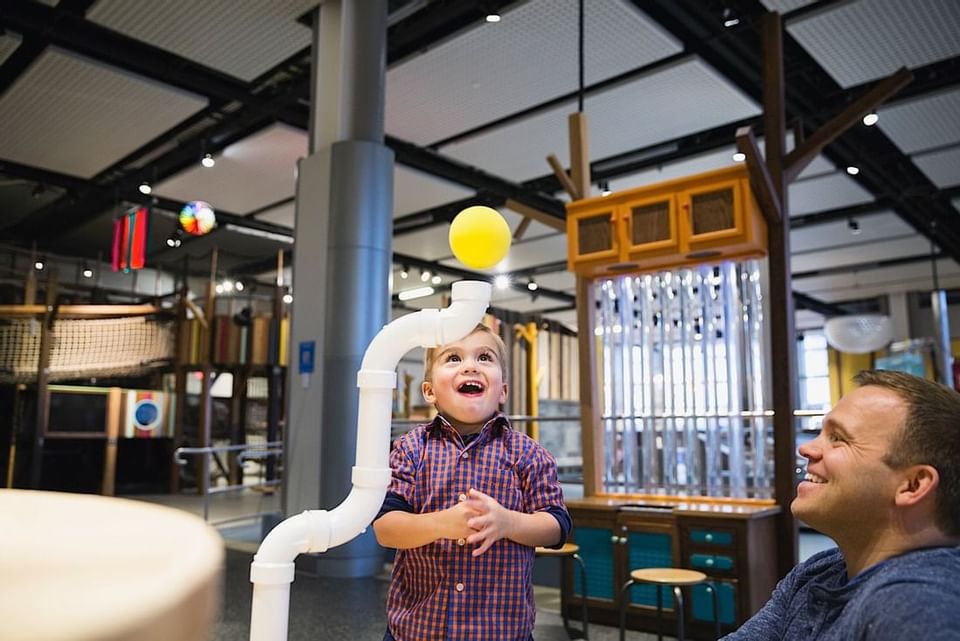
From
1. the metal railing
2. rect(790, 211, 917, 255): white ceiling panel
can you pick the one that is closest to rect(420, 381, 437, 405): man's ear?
the metal railing

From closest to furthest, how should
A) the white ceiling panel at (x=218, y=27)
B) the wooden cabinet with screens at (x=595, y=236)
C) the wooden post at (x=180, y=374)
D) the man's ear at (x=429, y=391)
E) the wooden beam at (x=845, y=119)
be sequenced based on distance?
the man's ear at (x=429, y=391) < the wooden beam at (x=845, y=119) < the wooden cabinet with screens at (x=595, y=236) < the white ceiling panel at (x=218, y=27) < the wooden post at (x=180, y=374)

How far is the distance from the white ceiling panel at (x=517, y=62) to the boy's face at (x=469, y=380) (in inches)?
187

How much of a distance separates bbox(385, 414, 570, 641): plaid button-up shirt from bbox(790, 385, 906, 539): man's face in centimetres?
60

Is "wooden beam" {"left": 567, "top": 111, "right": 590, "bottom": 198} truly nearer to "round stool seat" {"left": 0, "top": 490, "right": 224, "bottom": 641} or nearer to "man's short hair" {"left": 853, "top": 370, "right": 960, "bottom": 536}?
"man's short hair" {"left": 853, "top": 370, "right": 960, "bottom": 536}

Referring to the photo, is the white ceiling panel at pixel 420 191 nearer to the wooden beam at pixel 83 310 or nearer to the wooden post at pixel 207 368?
the wooden post at pixel 207 368

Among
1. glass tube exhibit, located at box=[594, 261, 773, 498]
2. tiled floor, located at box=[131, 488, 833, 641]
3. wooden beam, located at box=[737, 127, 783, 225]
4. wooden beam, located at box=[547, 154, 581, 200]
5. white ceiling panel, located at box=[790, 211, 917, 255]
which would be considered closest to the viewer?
wooden beam, located at box=[737, 127, 783, 225]

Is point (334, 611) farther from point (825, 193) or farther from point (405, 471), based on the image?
point (825, 193)

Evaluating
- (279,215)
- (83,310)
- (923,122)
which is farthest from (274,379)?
(923,122)

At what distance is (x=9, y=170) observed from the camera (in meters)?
9.63

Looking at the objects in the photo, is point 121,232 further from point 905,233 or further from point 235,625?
point 905,233

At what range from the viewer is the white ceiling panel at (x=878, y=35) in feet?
19.2

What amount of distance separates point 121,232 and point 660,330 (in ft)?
25.0

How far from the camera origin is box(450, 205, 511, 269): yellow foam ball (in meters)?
1.64

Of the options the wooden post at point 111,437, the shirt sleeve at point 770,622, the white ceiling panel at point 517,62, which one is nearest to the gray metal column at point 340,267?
the white ceiling panel at point 517,62
